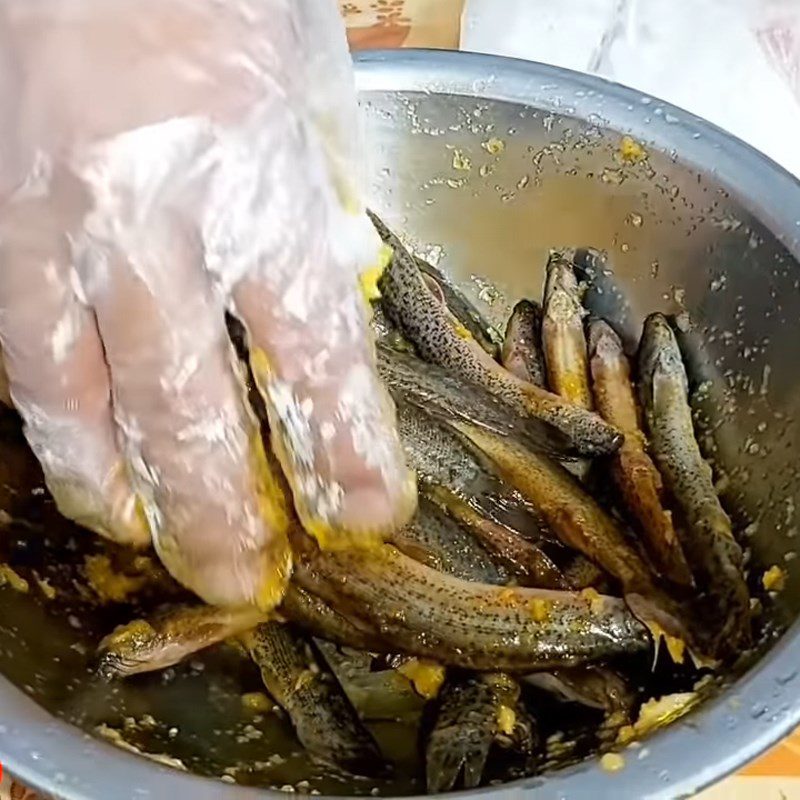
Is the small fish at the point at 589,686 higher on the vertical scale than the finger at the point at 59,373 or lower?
lower

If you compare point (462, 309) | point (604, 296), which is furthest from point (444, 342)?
point (604, 296)

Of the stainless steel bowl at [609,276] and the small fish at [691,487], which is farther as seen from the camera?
the small fish at [691,487]

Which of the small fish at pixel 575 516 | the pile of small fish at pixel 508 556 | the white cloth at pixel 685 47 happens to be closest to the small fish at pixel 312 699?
the pile of small fish at pixel 508 556

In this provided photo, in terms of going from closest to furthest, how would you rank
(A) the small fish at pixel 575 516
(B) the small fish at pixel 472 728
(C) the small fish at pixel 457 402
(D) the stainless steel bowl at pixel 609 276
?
(D) the stainless steel bowl at pixel 609 276, (B) the small fish at pixel 472 728, (A) the small fish at pixel 575 516, (C) the small fish at pixel 457 402

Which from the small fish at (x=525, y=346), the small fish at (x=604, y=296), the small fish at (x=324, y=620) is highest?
the small fish at (x=604, y=296)

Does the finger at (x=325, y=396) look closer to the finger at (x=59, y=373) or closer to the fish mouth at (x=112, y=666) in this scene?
the finger at (x=59, y=373)

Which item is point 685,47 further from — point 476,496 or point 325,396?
point 325,396

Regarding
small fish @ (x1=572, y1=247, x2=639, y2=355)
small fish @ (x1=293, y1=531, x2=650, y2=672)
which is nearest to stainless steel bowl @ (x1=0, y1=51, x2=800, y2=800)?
small fish @ (x1=572, y1=247, x2=639, y2=355)

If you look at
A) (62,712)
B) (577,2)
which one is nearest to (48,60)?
(62,712)

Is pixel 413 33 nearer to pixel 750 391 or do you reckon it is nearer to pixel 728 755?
pixel 750 391
